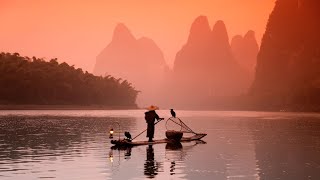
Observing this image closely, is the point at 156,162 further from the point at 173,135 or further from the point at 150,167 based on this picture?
the point at 173,135

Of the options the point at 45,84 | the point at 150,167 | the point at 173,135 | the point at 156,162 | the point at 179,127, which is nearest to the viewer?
the point at 150,167

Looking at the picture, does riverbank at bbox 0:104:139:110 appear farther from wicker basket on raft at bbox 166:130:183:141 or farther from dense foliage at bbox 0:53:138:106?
wicker basket on raft at bbox 166:130:183:141

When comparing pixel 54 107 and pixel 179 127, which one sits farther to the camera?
pixel 54 107

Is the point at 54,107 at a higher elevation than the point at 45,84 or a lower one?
lower

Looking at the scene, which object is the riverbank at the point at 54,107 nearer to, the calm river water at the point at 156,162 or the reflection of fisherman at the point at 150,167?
the calm river water at the point at 156,162

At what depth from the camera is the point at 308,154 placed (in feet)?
103

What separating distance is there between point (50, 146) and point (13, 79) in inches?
3785

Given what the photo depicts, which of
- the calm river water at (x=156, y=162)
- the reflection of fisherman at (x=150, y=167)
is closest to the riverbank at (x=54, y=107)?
the calm river water at (x=156, y=162)

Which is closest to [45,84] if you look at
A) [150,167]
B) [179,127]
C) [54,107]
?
[54,107]

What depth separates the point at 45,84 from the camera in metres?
139

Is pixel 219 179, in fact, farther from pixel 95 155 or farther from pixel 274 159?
pixel 95 155

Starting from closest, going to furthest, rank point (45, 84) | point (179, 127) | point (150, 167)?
point (150, 167), point (179, 127), point (45, 84)

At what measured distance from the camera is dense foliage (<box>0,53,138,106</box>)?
128125mm

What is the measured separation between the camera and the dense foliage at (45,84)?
128125 millimetres
